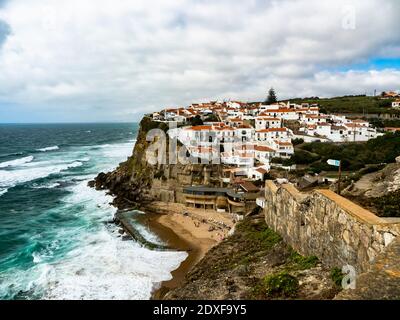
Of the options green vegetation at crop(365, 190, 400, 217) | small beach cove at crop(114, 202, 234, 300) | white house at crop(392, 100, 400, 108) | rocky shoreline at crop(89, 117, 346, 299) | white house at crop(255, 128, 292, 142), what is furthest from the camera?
white house at crop(392, 100, 400, 108)

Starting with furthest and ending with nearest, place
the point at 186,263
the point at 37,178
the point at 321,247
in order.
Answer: the point at 37,178 → the point at 186,263 → the point at 321,247

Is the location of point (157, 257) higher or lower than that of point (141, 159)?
lower

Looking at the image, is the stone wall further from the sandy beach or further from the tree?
the tree

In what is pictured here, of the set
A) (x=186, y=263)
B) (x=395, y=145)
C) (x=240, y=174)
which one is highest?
(x=395, y=145)

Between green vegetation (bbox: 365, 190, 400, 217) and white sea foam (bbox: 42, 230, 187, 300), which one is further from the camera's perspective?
white sea foam (bbox: 42, 230, 187, 300)

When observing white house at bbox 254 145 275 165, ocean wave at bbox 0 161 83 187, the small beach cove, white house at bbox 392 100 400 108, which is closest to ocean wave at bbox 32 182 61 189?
ocean wave at bbox 0 161 83 187
